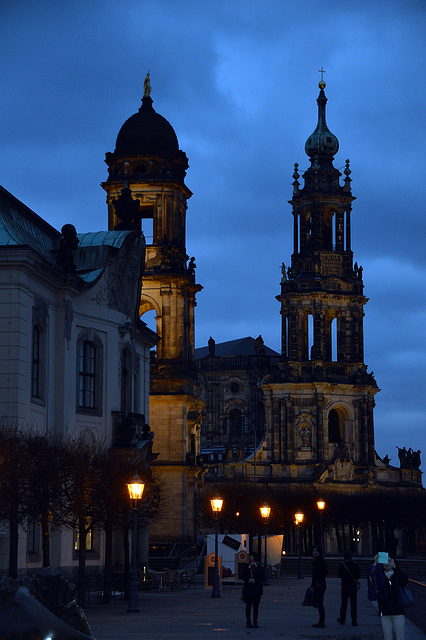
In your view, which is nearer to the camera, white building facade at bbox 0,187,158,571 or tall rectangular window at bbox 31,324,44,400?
white building facade at bbox 0,187,158,571

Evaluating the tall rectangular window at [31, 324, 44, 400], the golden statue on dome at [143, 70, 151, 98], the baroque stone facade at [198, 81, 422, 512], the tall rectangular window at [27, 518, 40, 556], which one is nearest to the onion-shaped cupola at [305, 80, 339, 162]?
the baroque stone facade at [198, 81, 422, 512]

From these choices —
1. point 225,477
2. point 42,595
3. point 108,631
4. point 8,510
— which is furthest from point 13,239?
point 225,477

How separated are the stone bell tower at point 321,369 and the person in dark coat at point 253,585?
80.1 m

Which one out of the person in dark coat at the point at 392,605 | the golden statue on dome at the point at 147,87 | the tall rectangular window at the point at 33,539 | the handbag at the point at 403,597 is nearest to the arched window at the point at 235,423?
the golden statue on dome at the point at 147,87

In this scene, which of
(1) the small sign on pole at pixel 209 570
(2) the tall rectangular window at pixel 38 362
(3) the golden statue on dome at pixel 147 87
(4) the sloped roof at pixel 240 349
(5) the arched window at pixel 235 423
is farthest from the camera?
(4) the sloped roof at pixel 240 349

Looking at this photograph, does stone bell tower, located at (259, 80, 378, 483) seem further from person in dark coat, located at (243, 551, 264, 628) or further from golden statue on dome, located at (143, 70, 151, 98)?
person in dark coat, located at (243, 551, 264, 628)

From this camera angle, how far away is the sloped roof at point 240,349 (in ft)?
478

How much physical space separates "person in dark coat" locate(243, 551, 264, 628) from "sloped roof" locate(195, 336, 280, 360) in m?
112

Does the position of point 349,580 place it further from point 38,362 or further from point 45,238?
point 45,238

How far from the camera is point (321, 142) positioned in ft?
398

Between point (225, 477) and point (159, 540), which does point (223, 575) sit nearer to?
point (159, 540)

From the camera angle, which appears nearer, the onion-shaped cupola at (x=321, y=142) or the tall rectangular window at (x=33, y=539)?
the tall rectangular window at (x=33, y=539)

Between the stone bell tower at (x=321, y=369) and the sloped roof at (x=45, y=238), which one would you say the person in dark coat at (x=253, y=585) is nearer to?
the sloped roof at (x=45, y=238)

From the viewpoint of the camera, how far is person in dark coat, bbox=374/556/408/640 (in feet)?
69.3
